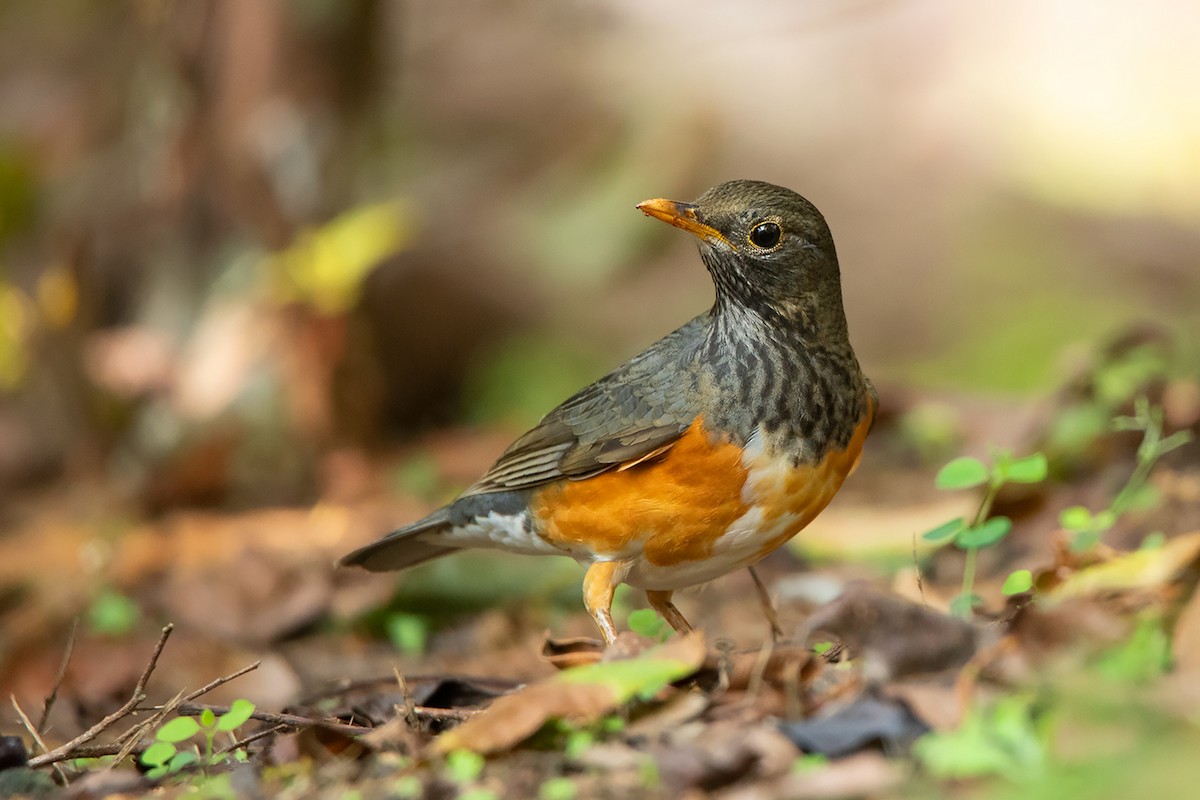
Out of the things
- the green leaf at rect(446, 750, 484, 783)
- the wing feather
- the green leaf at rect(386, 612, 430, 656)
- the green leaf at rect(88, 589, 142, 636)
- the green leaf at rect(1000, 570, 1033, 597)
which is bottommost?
the green leaf at rect(386, 612, 430, 656)

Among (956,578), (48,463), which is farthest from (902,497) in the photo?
(48,463)

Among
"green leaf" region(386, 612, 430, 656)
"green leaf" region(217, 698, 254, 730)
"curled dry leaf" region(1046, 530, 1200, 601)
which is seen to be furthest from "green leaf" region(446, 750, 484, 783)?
"green leaf" region(386, 612, 430, 656)

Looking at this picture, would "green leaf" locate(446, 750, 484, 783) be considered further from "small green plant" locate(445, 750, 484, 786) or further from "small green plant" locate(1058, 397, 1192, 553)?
"small green plant" locate(1058, 397, 1192, 553)

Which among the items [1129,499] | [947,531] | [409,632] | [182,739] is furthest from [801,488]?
[409,632]

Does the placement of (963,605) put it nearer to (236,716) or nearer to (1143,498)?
(236,716)

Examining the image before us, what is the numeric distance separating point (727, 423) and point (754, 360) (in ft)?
0.88

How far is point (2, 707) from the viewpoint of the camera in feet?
19.9

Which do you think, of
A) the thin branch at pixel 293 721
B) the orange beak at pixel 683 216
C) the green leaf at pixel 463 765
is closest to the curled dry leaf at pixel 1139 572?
the green leaf at pixel 463 765

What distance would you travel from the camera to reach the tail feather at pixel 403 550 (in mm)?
5398

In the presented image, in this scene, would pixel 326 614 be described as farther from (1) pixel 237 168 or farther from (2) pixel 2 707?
(1) pixel 237 168

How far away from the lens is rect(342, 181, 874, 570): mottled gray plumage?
4441 millimetres

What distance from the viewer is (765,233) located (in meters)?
4.55

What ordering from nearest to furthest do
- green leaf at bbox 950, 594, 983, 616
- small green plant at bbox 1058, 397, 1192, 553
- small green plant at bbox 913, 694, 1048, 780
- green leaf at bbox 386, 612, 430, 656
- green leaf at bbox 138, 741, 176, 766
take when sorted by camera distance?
small green plant at bbox 913, 694, 1048, 780, green leaf at bbox 138, 741, 176, 766, green leaf at bbox 950, 594, 983, 616, small green plant at bbox 1058, 397, 1192, 553, green leaf at bbox 386, 612, 430, 656

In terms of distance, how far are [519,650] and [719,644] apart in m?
2.69
